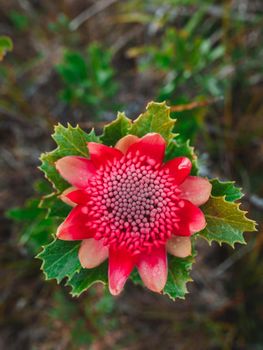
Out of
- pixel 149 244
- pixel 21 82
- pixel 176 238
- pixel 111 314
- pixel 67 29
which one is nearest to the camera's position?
pixel 149 244

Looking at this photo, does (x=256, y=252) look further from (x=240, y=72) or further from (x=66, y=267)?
(x=66, y=267)

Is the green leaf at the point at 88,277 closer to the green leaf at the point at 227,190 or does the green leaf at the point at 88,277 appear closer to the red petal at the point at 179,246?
the red petal at the point at 179,246

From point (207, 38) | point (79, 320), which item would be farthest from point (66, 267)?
point (207, 38)

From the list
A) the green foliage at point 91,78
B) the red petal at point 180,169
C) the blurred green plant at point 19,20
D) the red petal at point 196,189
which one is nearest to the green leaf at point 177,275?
the red petal at point 196,189

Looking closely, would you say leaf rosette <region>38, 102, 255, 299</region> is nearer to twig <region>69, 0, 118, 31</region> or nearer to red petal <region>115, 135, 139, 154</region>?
red petal <region>115, 135, 139, 154</region>

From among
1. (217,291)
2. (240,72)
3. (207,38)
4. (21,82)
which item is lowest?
(217,291)

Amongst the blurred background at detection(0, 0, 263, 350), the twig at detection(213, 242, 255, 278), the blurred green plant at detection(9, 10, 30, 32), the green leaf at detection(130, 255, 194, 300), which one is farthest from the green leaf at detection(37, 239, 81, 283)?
the blurred green plant at detection(9, 10, 30, 32)
